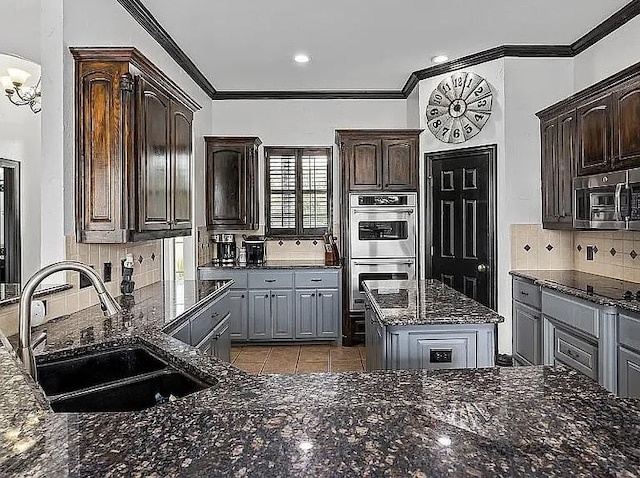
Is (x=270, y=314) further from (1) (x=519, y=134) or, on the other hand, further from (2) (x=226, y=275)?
(1) (x=519, y=134)

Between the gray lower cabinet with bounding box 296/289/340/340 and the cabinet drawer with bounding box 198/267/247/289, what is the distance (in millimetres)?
609

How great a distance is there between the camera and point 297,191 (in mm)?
6945

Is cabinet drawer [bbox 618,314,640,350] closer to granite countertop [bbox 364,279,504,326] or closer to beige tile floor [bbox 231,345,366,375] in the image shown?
granite countertop [bbox 364,279,504,326]

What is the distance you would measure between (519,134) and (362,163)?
5.71 ft

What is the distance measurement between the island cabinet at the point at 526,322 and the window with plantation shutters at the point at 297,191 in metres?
2.56

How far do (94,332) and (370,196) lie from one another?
4159 millimetres

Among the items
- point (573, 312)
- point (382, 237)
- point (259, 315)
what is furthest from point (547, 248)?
point (259, 315)

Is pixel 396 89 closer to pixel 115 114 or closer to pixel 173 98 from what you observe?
pixel 173 98

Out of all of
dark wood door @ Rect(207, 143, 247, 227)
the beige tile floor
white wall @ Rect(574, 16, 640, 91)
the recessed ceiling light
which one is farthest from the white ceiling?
the beige tile floor

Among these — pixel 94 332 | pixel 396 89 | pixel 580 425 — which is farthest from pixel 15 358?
pixel 396 89

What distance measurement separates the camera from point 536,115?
17.3ft

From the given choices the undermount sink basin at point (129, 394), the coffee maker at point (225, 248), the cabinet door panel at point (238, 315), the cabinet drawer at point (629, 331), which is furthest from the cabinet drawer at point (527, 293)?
the undermount sink basin at point (129, 394)

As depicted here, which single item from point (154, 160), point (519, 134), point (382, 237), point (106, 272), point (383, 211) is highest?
point (519, 134)

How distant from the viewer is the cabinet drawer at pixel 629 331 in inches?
129
